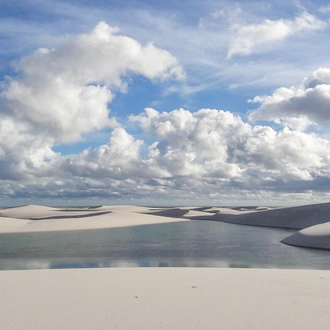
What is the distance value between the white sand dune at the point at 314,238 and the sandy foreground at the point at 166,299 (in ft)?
49.6

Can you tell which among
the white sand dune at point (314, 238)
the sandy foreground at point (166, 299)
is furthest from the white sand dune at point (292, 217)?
the sandy foreground at point (166, 299)

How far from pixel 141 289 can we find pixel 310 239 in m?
22.7

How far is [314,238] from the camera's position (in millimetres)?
31375

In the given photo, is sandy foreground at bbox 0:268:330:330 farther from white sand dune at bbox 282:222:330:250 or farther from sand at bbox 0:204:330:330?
white sand dune at bbox 282:222:330:250

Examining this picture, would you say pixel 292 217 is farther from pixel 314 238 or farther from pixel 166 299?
pixel 166 299

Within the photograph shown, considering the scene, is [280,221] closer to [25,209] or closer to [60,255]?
[60,255]

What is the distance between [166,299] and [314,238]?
23.5 meters

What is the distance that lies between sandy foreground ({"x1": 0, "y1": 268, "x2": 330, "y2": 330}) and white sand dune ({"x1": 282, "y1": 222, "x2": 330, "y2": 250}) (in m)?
15.1

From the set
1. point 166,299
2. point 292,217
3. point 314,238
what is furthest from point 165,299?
point 292,217

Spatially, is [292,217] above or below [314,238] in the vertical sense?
below

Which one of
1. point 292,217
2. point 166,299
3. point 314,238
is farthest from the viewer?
point 292,217

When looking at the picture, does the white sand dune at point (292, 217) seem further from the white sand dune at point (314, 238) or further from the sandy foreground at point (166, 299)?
the sandy foreground at point (166, 299)

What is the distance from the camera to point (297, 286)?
12805 millimetres

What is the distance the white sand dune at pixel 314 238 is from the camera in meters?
30.1
